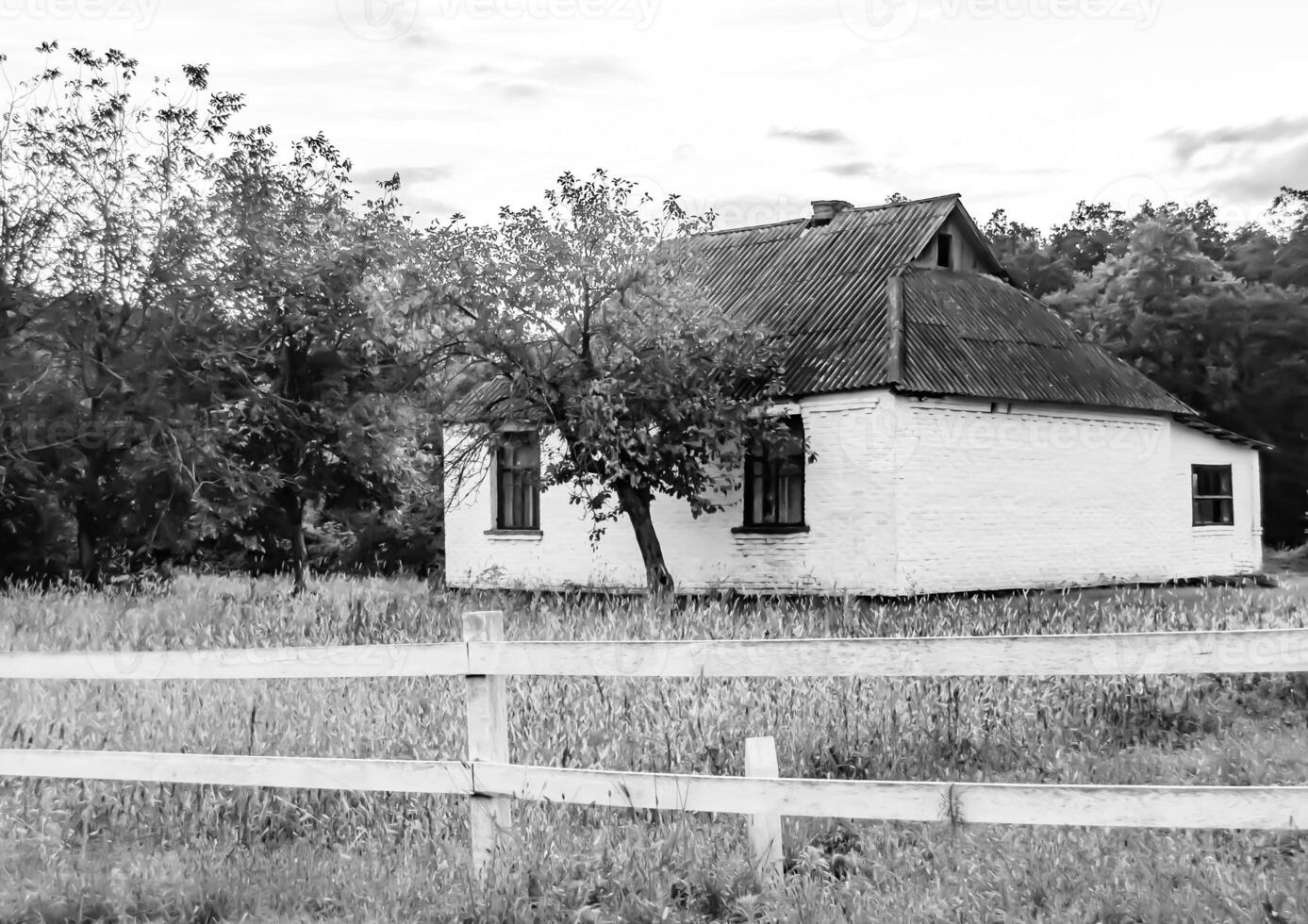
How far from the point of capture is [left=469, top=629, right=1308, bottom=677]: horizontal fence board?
16.3 feet

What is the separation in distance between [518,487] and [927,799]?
71.8ft

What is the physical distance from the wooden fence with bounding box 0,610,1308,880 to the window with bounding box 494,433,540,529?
19.7 m

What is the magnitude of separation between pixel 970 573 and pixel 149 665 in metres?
17.1

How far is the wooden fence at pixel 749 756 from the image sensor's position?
16.2 feet

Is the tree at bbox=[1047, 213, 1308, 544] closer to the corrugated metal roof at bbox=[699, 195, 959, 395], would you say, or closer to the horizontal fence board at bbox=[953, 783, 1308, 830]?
the corrugated metal roof at bbox=[699, 195, 959, 395]

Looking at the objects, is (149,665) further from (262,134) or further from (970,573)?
(262,134)

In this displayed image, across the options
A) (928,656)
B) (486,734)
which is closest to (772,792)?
(928,656)

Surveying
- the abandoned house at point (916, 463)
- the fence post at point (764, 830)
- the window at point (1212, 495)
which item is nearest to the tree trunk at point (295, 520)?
the abandoned house at point (916, 463)

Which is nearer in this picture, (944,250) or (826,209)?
(944,250)

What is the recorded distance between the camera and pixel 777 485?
22609mm

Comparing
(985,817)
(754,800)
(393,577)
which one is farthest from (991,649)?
(393,577)

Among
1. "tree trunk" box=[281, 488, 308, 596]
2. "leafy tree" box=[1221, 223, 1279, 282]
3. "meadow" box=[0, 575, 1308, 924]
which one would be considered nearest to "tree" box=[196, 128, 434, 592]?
"tree trunk" box=[281, 488, 308, 596]

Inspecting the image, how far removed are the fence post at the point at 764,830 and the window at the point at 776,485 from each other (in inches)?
642

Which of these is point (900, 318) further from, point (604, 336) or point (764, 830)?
point (764, 830)
